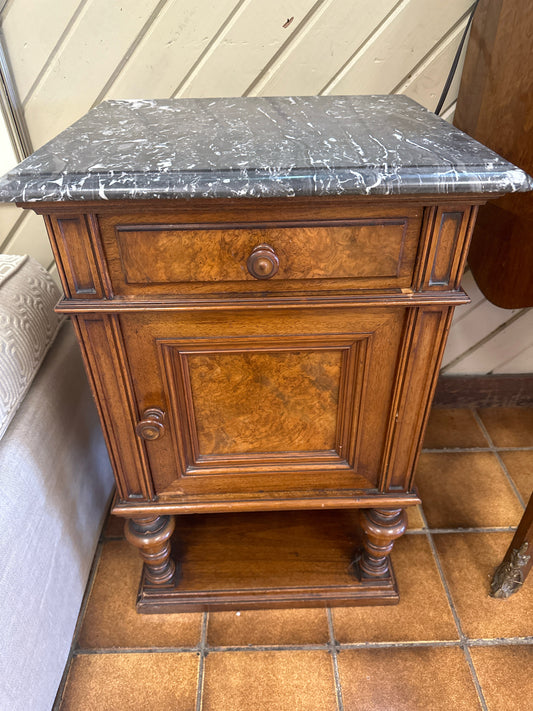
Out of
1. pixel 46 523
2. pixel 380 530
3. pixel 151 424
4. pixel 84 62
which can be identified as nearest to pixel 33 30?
pixel 84 62

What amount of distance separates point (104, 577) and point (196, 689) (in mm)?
321

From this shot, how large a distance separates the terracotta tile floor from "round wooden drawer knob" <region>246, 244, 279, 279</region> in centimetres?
76

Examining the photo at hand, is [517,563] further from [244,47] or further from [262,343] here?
[244,47]

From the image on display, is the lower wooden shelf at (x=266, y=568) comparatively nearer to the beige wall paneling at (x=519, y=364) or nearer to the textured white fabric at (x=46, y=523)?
the textured white fabric at (x=46, y=523)

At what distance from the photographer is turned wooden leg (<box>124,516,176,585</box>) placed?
0.90 m

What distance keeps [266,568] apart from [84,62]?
1122 millimetres

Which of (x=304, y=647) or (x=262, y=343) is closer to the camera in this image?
(x=262, y=343)

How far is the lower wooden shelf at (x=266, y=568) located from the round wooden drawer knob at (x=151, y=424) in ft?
1.47

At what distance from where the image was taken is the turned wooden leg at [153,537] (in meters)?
0.90

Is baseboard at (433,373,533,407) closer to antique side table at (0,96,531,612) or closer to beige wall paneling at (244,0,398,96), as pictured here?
antique side table at (0,96,531,612)

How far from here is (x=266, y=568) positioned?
104cm

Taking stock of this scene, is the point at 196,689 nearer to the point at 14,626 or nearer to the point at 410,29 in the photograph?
the point at 14,626

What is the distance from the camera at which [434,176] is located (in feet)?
1.79

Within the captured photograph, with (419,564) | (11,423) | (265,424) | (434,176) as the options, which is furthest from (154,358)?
(419,564)
